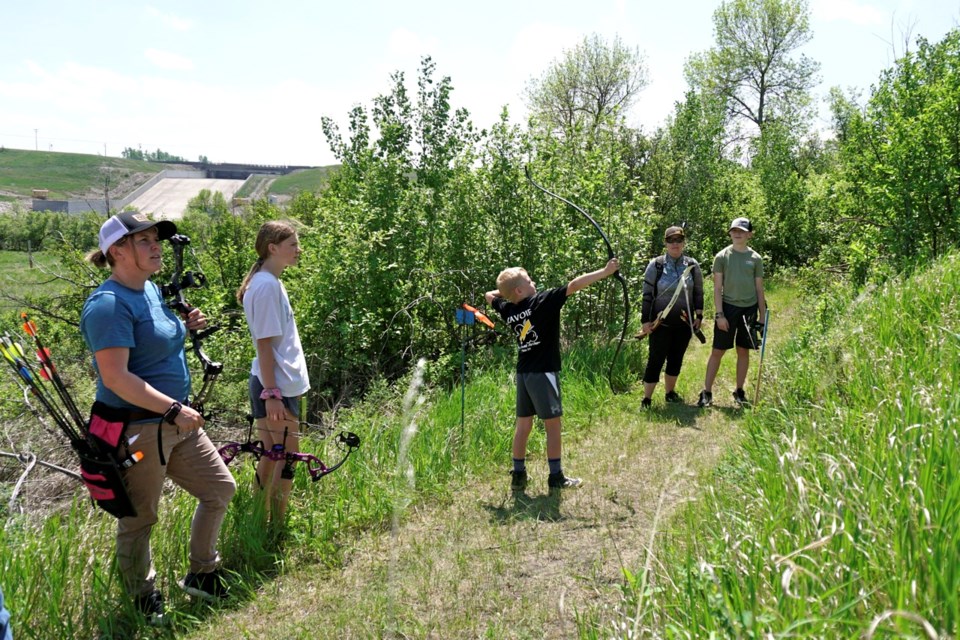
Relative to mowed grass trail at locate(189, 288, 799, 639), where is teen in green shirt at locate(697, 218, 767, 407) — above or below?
above

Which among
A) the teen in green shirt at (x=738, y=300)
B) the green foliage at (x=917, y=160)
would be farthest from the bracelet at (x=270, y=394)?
the green foliage at (x=917, y=160)

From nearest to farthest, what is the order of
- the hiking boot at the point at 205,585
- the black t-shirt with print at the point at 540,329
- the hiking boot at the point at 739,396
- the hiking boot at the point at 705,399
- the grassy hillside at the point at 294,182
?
the hiking boot at the point at 205,585
the black t-shirt with print at the point at 540,329
the hiking boot at the point at 739,396
the hiking boot at the point at 705,399
the grassy hillside at the point at 294,182

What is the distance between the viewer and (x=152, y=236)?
3.28 m

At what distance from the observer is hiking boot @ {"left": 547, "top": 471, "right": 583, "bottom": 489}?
489 centimetres

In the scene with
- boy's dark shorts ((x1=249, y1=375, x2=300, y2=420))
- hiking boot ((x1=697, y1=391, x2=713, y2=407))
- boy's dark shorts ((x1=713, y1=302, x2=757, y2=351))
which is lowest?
hiking boot ((x1=697, y1=391, x2=713, y2=407))

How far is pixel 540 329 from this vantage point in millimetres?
4777

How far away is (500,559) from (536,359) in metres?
1.54

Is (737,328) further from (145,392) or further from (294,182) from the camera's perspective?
(294,182)

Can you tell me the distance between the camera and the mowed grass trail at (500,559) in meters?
3.21

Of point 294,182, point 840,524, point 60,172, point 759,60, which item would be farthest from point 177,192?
point 840,524

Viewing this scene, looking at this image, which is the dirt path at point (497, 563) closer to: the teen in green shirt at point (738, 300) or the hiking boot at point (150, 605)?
the hiking boot at point (150, 605)

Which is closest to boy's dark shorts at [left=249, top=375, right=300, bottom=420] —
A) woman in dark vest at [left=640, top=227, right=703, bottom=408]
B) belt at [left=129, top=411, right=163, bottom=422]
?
belt at [left=129, top=411, right=163, bottom=422]

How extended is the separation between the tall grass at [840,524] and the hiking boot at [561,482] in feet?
3.62

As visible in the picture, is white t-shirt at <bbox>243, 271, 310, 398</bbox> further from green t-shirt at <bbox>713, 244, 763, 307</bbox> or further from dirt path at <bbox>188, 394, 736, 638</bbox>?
green t-shirt at <bbox>713, 244, 763, 307</bbox>
